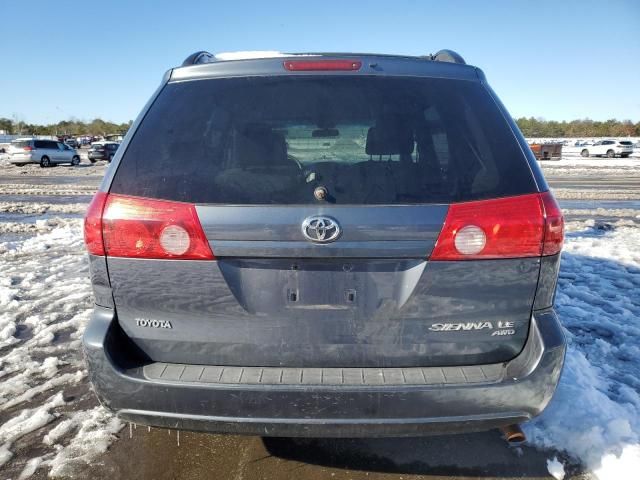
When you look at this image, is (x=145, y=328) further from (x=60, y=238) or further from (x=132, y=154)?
(x=60, y=238)

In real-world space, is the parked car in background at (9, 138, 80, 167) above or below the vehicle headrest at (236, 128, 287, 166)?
below

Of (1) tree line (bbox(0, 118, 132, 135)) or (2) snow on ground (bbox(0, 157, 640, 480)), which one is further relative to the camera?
(1) tree line (bbox(0, 118, 132, 135))

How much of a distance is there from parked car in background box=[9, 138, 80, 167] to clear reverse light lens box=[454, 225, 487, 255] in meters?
34.5

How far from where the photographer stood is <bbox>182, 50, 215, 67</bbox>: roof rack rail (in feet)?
7.98

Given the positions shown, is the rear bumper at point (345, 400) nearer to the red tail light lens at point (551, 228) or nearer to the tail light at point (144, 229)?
the red tail light lens at point (551, 228)

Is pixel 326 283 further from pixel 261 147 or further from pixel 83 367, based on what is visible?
pixel 83 367

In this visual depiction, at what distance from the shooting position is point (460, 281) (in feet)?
6.30

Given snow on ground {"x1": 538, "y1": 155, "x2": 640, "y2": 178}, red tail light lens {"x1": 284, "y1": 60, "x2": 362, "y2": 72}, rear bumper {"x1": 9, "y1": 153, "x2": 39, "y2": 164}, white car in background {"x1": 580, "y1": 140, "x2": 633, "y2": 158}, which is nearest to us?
red tail light lens {"x1": 284, "y1": 60, "x2": 362, "y2": 72}

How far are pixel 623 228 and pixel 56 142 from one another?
112 ft

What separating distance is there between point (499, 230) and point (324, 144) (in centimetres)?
89

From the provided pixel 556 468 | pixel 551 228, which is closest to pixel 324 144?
pixel 551 228

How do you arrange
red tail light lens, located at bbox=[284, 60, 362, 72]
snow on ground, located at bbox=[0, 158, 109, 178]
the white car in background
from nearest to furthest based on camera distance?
1. red tail light lens, located at bbox=[284, 60, 362, 72]
2. snow on ground, located at bbox=[0, 158, 109, 178]
3. the white car in background

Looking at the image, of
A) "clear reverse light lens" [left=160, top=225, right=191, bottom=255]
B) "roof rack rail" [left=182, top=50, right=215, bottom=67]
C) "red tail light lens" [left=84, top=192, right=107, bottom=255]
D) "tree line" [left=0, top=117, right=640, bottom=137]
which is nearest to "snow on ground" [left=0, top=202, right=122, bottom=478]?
"red tail light lens" [left=84, top=192, right=107, bottom=255]

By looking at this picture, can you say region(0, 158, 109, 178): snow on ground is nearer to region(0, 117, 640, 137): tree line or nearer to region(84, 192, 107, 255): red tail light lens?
region(84, 192, 107, 255): red tail light lens
